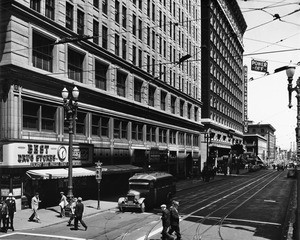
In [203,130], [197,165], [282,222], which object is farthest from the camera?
[203,130]

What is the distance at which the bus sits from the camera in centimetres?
2522

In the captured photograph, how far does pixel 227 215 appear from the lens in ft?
79.0

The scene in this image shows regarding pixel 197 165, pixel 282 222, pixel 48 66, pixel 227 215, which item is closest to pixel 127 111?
pixel 48 66

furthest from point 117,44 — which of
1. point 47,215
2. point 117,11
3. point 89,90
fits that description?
point 47,215

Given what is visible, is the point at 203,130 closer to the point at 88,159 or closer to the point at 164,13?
the point at 164,13

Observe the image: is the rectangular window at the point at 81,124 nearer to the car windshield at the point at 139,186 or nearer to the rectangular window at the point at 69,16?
the rectangular window at the point at 69,16

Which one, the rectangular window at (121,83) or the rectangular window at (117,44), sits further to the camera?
the rectangular window at (121,83)

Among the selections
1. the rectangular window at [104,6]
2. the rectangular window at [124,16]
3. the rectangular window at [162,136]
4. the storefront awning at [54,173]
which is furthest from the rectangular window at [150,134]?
the storefront awning at [54,173]

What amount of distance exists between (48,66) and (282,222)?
20220 mm

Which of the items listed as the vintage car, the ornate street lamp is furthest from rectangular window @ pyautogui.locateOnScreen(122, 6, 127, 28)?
the vintage car

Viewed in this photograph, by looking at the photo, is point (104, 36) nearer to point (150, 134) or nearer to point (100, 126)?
point (100, 126)

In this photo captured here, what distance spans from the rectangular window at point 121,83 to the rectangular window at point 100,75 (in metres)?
2.78

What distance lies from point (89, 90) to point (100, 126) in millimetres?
4343

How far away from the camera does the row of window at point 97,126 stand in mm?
27391
